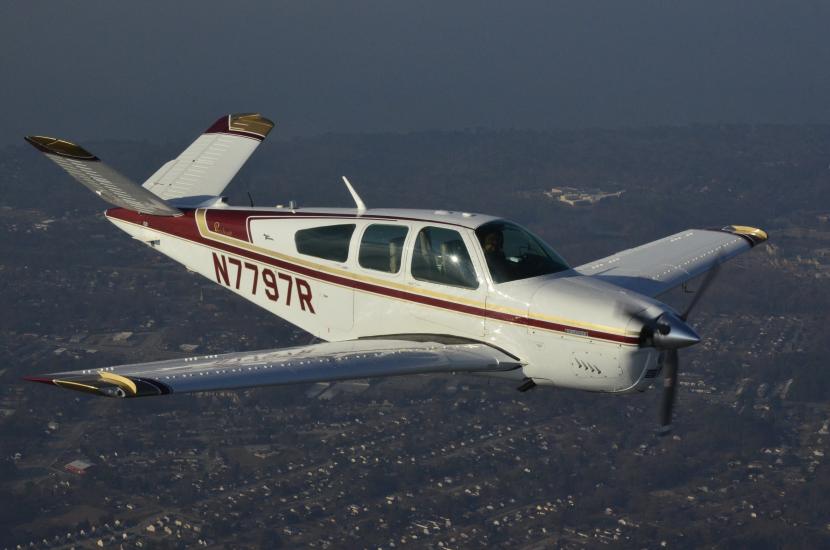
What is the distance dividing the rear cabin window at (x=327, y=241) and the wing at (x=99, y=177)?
406 centimetres

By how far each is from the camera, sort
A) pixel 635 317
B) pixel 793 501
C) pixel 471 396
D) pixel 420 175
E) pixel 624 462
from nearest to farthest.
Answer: pixel 635 317, pixel 793 501, pixel 624 462, pixel 471 396, pixel 420 175

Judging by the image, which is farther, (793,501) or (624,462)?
(624,462)

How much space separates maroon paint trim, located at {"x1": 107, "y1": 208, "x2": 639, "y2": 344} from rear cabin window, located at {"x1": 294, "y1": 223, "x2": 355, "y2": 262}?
0.39 metres

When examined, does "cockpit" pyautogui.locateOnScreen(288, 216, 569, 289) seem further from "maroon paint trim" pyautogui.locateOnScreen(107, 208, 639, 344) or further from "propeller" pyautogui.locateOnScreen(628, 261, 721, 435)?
"propeller" pyautogui.locateOnScreen(628, 261, 721, 435)

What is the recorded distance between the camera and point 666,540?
68125 millimetres

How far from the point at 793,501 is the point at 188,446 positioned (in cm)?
4484

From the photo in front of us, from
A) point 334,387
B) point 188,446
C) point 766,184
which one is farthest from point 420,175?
point 188,446

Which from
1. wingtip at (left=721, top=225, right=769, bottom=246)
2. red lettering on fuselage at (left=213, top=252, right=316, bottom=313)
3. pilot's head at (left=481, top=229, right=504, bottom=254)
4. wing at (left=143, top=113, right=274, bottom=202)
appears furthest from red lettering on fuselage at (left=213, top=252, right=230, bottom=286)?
wingtip at (left=721, top=225, right=769, bottom=246)

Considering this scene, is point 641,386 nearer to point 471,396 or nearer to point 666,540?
point 666,540

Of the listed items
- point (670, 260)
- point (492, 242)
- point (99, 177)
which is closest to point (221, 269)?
point (99, 177)

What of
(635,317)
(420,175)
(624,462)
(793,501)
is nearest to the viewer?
(635,317)

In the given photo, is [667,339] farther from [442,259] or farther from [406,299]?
[406,299]

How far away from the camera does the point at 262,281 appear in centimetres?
2423

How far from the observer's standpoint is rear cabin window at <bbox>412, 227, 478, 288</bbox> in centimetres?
2070
